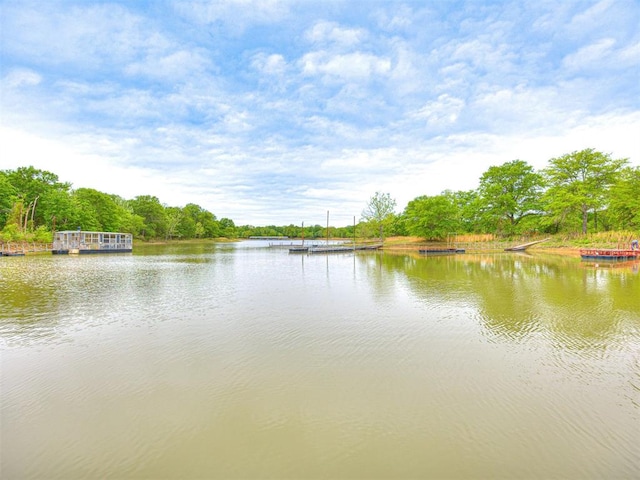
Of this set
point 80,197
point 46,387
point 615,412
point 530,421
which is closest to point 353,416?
point 530,421

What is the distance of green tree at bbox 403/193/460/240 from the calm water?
38108 mm

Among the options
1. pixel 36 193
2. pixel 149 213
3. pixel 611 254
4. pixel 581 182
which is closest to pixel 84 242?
pixel 36 193

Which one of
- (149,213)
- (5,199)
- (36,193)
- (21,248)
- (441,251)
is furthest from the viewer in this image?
(149,213)

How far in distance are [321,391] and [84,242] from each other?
145ft

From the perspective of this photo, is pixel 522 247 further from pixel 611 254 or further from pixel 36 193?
pixel 36 193

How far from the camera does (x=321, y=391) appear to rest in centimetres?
475

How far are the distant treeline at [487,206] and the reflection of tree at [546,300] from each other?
24.0m

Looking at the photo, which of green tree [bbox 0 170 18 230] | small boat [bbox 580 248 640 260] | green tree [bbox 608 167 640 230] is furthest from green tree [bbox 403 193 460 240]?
green tree [bbox 0 170 18 230]

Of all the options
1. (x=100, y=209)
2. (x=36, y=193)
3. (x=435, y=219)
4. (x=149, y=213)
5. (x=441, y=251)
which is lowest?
(x=441, y=251)

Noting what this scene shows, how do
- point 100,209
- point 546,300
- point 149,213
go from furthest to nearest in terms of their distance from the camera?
point 149,213
point 100,209
point 546,300

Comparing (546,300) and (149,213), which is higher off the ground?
(149,213)

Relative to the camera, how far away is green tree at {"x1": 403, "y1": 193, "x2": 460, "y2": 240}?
47031 millimetres

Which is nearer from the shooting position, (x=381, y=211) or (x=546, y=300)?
(x=546, y=300)

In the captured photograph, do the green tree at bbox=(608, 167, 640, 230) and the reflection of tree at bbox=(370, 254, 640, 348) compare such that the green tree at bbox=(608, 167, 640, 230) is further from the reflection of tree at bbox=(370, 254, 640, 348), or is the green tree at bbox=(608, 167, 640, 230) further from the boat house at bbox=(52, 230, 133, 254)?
the boat house at bbox=(52, 230, 133, 254)
